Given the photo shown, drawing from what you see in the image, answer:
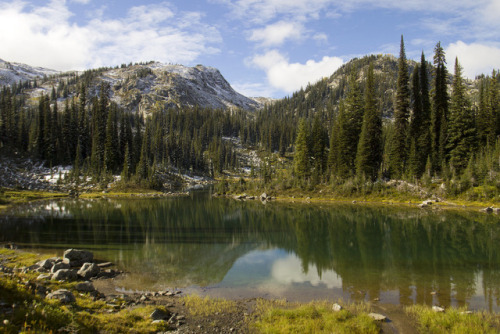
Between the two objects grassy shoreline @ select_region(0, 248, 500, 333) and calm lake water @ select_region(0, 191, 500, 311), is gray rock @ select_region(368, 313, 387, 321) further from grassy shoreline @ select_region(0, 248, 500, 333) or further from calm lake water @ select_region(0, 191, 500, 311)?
calm lake water @ select_region(0, 191, 500, 311)

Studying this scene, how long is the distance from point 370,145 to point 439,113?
17093 millimetres

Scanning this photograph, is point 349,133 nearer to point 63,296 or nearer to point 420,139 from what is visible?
point 420,139

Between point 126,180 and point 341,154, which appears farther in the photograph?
point 126,180

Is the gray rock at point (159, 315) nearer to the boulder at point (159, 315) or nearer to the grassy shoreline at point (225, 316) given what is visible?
the boulder at point (159, 315)

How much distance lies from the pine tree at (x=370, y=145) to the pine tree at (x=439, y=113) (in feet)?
38.4

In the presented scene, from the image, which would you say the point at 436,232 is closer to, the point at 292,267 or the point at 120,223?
the point at 292,267

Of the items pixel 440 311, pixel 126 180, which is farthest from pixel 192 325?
pixel 126 180

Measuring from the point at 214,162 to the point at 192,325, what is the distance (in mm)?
158571

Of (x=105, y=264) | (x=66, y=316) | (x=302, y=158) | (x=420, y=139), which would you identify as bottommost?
(x=105, y=264)

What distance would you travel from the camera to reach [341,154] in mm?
77000

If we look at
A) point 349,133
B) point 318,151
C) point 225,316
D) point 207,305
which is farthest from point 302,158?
point 225,316

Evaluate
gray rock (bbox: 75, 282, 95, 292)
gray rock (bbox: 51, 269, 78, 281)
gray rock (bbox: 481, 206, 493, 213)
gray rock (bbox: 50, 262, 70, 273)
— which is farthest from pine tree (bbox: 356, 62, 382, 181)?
gray rock (bbox: 75, 282, 95, 292)

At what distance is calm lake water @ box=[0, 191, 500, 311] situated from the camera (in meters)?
18.2

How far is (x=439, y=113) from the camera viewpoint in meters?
68.6
